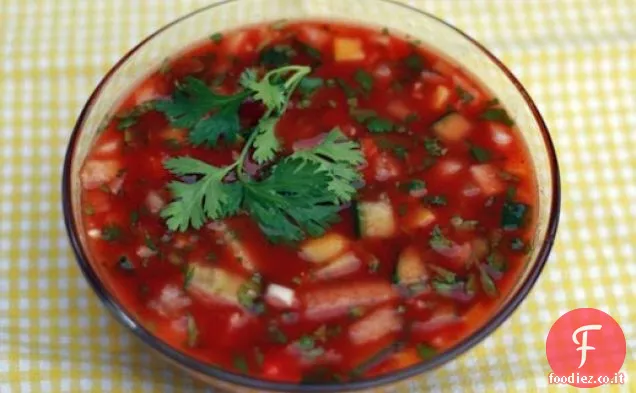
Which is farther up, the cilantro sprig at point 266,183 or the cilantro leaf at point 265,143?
the cilantro leaf at point 265,143

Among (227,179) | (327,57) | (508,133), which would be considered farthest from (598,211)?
(227,179)

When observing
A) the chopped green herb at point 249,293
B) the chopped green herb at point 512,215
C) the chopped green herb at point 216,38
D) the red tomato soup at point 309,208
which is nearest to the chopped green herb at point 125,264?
the red tomato soup at point 309,208

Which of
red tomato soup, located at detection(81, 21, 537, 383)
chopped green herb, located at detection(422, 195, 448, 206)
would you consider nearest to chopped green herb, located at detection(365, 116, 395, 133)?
red tomato soup, located at detection(81, 21, 537, 383)

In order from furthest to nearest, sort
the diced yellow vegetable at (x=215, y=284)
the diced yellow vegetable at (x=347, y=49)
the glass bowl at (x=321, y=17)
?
the diced yellow vegetable at (x=347, y=49), the diced yellow vegetable at (x=215, y=284), the glass bowl at (x=321, y=17)

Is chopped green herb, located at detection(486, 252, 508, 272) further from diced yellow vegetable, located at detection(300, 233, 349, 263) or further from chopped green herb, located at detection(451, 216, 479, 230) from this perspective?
diced yellow vegetable, located at detection(300, 233, 349, 263)

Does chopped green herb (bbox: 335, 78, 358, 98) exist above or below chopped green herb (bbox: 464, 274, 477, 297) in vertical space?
above

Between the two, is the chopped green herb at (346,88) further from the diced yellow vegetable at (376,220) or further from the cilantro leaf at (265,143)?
the diced yellow vegetable at (376,220)

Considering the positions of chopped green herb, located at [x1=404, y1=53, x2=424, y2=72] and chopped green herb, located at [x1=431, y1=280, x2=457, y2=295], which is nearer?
chopped green herb, located at [x1=431, y1=280, x2=457, y2=295]
